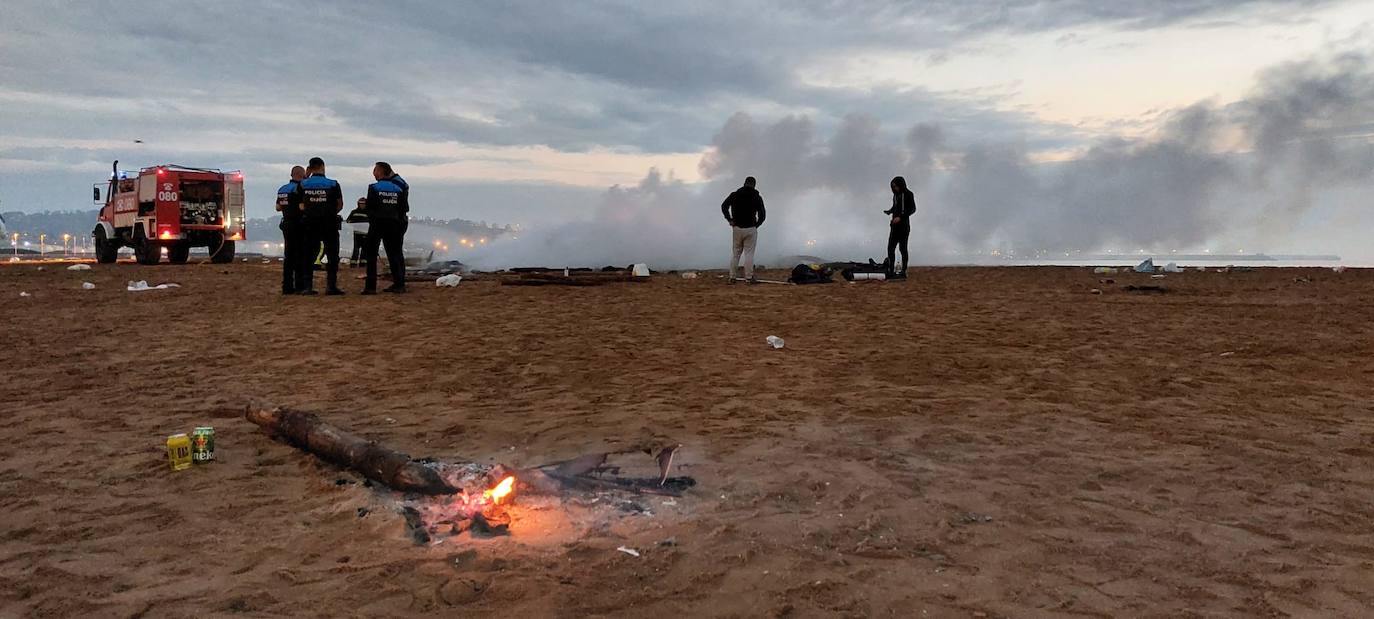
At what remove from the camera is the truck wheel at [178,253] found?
86.0ft

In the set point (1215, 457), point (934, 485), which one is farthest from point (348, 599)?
point (1215, 457)

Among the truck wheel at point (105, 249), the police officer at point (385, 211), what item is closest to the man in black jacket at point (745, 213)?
the police officer at point (385, 211)

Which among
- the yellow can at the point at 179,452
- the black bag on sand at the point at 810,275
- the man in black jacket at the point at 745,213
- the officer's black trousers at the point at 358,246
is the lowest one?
the yellow can at the point at 179,452

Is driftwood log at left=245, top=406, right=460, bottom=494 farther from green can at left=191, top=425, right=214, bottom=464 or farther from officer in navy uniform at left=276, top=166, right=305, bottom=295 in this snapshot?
officer in navy uniform at left=276, top=166, right=305, bottom=295

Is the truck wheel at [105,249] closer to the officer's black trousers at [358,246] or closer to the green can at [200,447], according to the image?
the officer's black trousers at [358,246]

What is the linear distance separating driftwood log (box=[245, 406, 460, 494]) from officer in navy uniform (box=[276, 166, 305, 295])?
27.1 ft

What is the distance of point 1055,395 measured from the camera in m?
5.56

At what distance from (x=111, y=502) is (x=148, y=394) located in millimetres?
2632

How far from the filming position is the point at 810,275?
15719 mm

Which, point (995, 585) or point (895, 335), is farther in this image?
point (895, 335)

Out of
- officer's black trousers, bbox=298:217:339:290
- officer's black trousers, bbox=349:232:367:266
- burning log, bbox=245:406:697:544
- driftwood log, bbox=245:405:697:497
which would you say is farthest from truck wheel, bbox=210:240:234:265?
burning log, bbox=245:406:697:544

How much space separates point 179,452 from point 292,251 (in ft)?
31.3

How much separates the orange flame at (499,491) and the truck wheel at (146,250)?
88.2 ft

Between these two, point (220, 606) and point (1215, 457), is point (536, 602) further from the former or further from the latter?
point (1215, 457)
